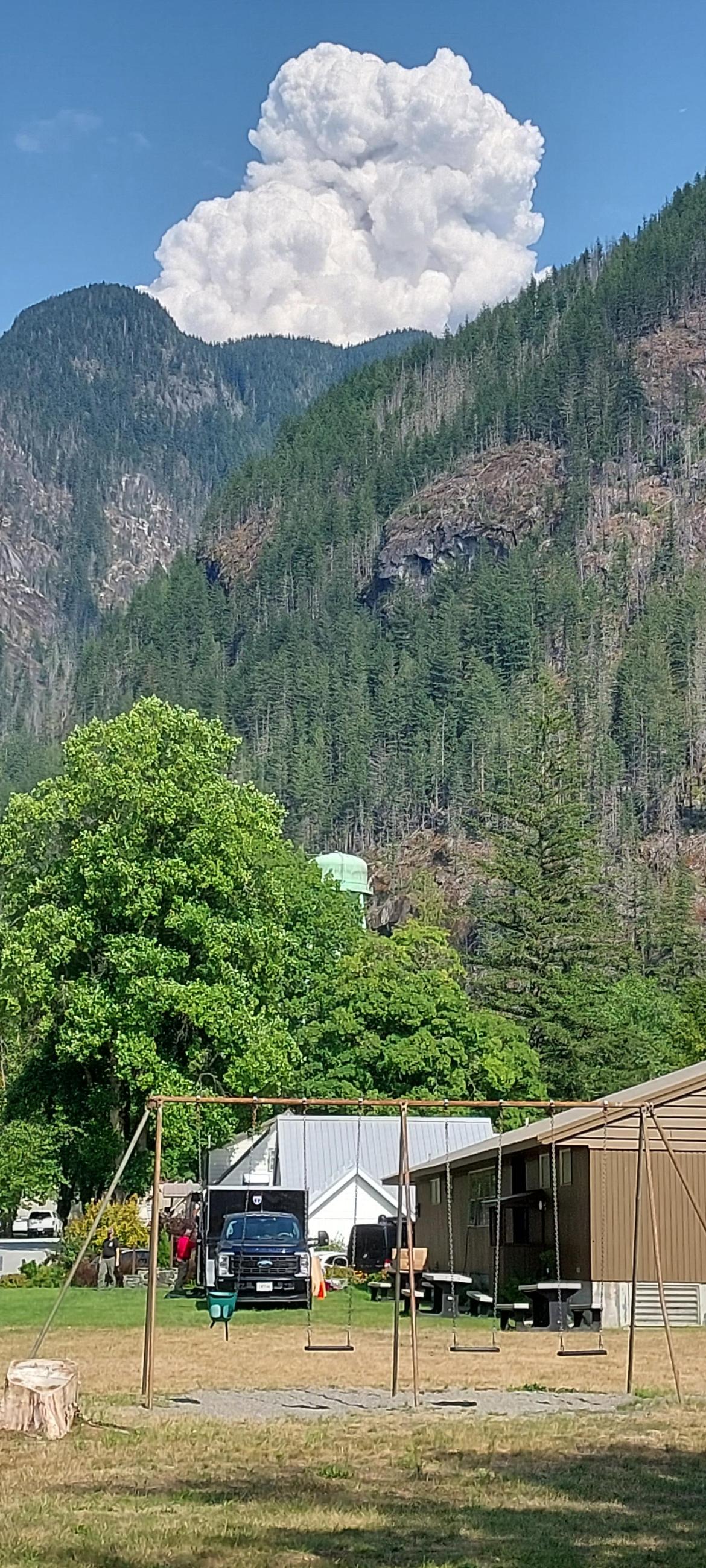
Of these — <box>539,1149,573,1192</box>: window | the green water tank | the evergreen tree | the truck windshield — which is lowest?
the truck windshield

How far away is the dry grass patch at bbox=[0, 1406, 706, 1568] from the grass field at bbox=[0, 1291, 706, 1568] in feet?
0.07

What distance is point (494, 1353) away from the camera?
24422 mm

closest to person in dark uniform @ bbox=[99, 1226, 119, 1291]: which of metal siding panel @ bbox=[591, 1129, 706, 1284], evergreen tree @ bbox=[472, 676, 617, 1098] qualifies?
metal siding panel @ bbox=[591, 1129, 706, 1284]

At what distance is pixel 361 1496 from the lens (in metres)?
11.4

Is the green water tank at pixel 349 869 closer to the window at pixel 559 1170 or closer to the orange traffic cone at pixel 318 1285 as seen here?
the orange traffic cone at pixel 318 1285

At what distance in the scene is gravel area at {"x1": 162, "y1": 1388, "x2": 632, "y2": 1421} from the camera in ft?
53.0

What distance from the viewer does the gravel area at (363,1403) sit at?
1616 cm

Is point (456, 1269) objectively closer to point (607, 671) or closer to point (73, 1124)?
point (73, 1124)

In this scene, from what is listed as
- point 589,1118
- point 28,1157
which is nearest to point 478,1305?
point 589,1118

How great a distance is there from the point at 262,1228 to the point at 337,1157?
701 inches

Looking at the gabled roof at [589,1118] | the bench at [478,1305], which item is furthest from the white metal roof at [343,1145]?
the bench at [478,1305]

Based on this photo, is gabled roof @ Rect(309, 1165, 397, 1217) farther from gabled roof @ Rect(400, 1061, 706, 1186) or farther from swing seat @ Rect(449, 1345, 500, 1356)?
swing seat @ Rect(449, 1345, 500, 1356)

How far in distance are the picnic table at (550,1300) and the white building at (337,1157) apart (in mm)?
14552

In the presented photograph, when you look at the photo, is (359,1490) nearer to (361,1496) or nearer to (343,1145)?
(361,1496)
